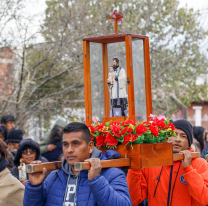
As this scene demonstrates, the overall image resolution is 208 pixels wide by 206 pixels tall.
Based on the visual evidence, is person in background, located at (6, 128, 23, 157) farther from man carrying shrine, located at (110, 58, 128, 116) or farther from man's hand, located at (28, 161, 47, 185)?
man's hand, located at (28, 161, 47, 185)

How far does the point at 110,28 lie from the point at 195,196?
30.2 ft

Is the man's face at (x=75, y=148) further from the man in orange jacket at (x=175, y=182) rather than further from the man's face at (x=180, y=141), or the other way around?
the man's face at (x=180, y=141)

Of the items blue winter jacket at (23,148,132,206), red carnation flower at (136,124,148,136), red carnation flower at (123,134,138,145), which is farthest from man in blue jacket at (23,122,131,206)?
red carnation flower at (136,124,148,136)

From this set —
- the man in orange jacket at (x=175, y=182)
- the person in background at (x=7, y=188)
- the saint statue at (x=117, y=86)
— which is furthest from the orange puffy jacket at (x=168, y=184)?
the person in background at (x=7, y=188)

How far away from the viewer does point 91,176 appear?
267 cm

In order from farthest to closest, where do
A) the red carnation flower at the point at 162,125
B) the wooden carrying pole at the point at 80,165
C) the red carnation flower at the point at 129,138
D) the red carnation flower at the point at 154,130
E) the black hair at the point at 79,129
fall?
the red carnation flower at the point at 162,125 → the red carnation flower at the point at 154,130 → the red carnation flower at the point at 129,138 → the black hair at the point at 79,129 → the wooden carrying pole at the point at 80,165

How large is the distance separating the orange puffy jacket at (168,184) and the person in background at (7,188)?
1217 mm

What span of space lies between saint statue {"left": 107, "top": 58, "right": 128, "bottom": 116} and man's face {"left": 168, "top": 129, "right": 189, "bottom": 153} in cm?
62

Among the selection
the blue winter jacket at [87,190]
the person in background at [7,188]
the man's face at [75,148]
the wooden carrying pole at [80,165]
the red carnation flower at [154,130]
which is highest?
the red carnation flower at [154,130]

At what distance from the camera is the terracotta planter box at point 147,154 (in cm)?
317

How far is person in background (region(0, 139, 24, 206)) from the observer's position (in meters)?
3.90

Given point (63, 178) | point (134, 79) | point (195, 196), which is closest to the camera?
point (63, 178)

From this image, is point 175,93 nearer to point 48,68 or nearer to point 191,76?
point 191,76

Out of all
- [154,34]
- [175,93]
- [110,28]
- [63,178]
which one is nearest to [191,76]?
[175,93]
